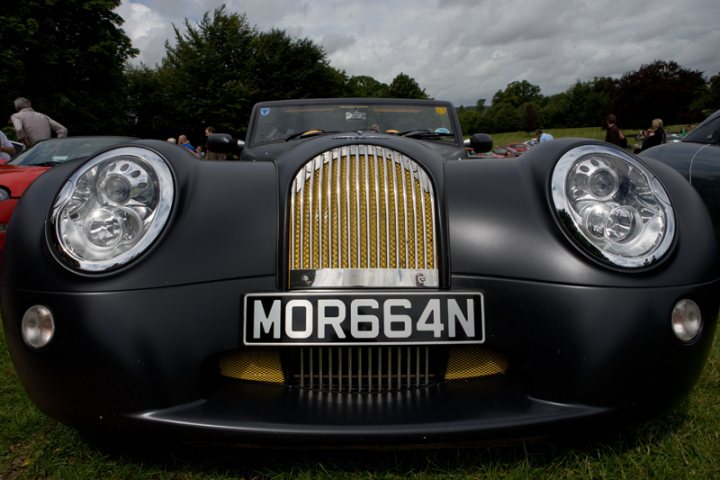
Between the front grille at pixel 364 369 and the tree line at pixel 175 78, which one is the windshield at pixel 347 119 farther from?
the tree line at pixel 175 78

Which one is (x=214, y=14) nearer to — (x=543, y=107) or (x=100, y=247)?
(x=100, y=247)

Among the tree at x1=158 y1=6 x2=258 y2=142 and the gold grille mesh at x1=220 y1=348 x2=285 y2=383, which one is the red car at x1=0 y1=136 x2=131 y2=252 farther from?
the tree at x1=158 y1=6 x2=258 y2=142

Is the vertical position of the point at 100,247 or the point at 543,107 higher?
the point at 543,107

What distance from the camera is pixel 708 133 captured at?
400cm

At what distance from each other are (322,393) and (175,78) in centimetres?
4086

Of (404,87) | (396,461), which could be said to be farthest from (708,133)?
(404,87)

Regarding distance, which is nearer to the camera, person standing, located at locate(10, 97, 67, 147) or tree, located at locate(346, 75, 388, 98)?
person standing, located at locate(10, 97, 67, 147)

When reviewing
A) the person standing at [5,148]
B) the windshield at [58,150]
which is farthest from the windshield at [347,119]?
the person standing at [5,148]

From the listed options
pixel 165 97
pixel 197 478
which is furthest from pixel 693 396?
pixel 165 97

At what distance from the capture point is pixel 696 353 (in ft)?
4.80

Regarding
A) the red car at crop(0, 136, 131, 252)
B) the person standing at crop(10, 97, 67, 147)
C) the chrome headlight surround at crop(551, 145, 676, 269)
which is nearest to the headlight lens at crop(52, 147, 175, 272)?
the chrome headlight surround at crop(551, 145, 676, 269)

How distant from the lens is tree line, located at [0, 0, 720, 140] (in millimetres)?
26422

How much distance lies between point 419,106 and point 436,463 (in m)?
2.62

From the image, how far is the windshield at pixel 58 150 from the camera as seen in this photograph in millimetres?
5121
